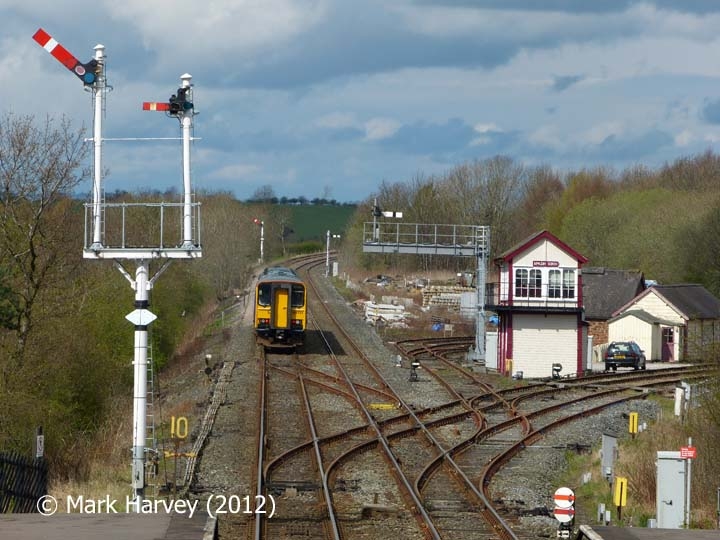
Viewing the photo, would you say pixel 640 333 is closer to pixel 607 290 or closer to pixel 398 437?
pixel 607 290

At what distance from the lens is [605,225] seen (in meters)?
69.1

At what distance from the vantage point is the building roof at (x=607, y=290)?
162 ft

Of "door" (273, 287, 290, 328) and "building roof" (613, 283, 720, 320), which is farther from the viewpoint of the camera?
"building roof" (613, 283, 720, 320)

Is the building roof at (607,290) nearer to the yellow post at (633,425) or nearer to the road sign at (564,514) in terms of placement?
the yellow post at (633,425)

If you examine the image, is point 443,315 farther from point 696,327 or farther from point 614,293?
point 696,327

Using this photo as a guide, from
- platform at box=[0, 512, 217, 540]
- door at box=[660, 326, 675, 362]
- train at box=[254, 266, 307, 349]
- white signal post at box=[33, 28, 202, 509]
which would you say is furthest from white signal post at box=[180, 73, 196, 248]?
door at box=[660, 326, 675, 362]

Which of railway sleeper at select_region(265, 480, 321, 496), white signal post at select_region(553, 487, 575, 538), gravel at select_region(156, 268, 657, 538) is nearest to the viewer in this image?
white signal post at select_region(553, 487, 575, 538)

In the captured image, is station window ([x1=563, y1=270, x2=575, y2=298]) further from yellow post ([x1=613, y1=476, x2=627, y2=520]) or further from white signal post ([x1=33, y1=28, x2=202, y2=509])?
white signal post ([x1=33, y1=28, x2=202, y2=509])

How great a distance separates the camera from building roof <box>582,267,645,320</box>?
162ft

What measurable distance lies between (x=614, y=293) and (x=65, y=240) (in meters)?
29.1

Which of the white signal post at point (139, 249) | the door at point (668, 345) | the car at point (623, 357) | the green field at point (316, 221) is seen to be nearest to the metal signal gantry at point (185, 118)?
the white signal post at point (139, 249)

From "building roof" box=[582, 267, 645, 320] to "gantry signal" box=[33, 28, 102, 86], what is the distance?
36.9 meters

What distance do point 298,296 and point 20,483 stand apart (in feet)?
69.3

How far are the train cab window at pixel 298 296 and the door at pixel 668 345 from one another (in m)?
17.9
